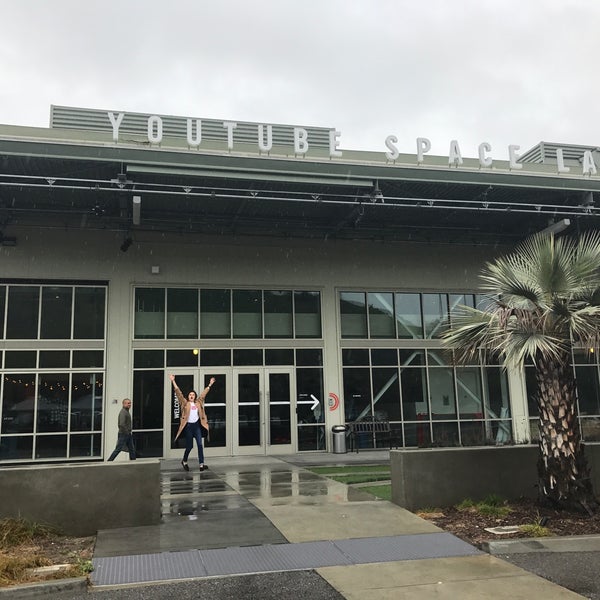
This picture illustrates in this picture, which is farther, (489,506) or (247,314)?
(247,314)

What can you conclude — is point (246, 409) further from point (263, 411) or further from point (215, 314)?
point (215, 314)

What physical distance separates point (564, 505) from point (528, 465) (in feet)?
3.80

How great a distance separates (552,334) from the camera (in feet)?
28.4

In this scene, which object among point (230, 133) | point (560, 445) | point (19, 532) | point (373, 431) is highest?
point (230, 133)

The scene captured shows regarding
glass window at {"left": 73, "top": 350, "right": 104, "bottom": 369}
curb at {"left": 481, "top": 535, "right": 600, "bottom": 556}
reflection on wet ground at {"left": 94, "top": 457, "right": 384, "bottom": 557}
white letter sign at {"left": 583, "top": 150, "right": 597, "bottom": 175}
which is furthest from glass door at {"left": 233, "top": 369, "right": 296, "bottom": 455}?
curb at {"left": 481, "top": 535, "right": 600, "bottom": 556}

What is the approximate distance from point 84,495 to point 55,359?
34.3ft

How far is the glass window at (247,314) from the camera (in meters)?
18.6

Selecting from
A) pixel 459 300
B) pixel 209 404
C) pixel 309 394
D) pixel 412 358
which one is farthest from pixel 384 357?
pixel 209 404

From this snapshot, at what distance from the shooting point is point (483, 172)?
1698cm

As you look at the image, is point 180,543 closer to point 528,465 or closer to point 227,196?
point 528,465

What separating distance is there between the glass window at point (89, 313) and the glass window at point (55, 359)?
604 millimetres

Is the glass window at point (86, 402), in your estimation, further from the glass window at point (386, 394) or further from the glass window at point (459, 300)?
the glass window at point (459, 300)

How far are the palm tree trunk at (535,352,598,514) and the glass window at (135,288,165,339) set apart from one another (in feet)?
39.6

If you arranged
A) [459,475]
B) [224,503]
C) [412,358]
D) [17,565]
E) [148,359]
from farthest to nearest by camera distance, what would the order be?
[412,358]
[148,359]
[224,503]
[459,475]
[17,565]
